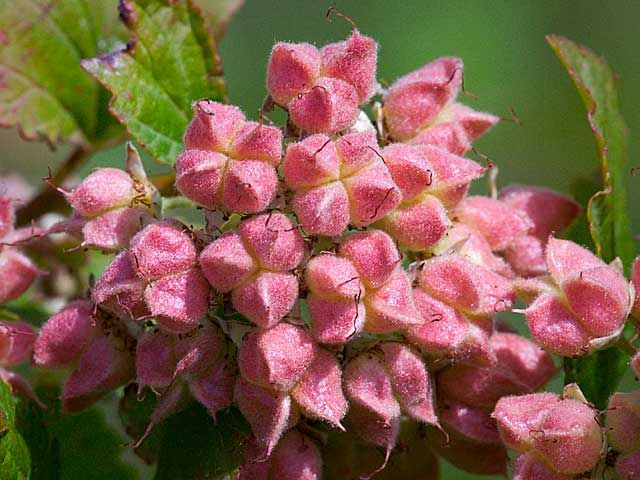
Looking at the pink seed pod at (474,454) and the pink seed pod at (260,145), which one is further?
the pink seed pod at (474,454)

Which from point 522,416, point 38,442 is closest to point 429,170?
point 522,416

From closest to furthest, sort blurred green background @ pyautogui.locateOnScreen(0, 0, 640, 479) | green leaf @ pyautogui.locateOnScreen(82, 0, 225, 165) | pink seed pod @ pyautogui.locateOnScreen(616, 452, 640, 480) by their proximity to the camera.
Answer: pink seed pod @ pyautogui.locateOnScreen(616, 452, 640, 480), green leaf @ pyautogui.locateOnScreen(82, 0, 225, 165), blurred green background @ pyautogui.locateOnScreen(0, 0, 640, 479)

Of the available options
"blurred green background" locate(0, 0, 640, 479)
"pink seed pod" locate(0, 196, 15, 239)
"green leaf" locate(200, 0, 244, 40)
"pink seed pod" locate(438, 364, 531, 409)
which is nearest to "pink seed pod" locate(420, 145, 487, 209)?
"pink seed pod" locate(438, 364, 531, 409)

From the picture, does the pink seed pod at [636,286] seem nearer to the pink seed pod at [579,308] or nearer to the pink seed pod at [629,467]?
the pink seed pod at [579,308]

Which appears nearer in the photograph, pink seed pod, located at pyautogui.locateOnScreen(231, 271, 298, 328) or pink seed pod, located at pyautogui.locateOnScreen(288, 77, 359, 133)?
pink seed pod, located at pyautogui.locateOnScreen(231, 271, 298, 328)

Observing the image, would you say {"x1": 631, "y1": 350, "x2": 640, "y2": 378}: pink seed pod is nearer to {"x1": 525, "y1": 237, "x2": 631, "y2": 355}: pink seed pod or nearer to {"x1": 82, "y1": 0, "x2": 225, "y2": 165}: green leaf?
{"x1": 525, "y1": 237, "x2": 631, "y2": 355}: pink seed pod

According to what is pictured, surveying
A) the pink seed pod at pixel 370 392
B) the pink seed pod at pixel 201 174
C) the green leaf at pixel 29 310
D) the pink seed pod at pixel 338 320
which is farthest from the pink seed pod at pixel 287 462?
the green leaf at pixel 29 310

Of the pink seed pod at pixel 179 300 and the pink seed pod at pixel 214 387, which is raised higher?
the pink seed pod at pixel 179 300

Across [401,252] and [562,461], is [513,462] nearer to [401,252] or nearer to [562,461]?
[562,461]
